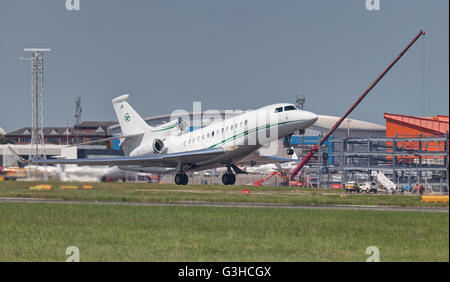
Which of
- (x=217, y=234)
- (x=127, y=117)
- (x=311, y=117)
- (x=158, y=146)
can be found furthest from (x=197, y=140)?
(x=217, y=234)

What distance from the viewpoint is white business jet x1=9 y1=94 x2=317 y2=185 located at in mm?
49219

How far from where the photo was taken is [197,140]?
56.0 m

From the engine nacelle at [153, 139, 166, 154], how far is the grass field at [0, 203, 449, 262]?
2464cm

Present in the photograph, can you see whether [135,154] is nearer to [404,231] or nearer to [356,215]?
[356,215]

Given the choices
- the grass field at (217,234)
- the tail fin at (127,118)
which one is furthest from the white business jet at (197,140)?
the grass field at (217,234)

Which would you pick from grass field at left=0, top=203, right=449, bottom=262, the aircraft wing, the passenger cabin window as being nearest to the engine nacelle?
the aircraft wing

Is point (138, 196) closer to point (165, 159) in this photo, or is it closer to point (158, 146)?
point (165, 159)

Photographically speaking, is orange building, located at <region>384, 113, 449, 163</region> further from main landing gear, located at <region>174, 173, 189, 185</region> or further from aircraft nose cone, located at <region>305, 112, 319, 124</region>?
main landing gear, located at <region>174, 173, 189, 185</region>

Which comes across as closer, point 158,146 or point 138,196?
point 138,196

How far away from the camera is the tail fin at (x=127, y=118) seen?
205 ft

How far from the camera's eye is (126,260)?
18.4 metres

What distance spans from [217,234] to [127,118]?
41.2 m

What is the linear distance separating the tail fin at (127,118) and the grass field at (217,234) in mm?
28484

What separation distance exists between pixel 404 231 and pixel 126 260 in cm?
1140
